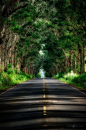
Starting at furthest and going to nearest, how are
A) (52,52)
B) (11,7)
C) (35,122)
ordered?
(52,52) → (11,7) → (35,122)

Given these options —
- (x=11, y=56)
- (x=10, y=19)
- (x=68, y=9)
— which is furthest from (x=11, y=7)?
(x=11, y=56)

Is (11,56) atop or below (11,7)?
below

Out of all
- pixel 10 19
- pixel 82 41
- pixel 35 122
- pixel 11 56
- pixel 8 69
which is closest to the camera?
pixel 35 122

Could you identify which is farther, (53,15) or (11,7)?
(53,15)

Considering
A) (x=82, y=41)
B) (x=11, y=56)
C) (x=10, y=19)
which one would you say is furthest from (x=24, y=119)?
(x=11, y=56)

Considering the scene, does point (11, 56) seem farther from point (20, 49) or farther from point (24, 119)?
point (24, 119)

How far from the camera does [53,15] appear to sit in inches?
1606

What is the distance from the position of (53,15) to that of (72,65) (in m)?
27.0

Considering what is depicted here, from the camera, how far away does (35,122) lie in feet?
Result: 33.8

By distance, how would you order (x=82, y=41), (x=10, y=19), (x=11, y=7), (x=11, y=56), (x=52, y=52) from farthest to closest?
(x=52, y=52)
(x=11, y=56)
(x=82, y=41)
(x=10, y=19)
(x=11, y=7)

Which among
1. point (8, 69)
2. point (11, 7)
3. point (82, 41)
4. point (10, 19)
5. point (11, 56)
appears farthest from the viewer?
point (11, 56)

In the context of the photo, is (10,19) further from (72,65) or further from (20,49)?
(72,65)

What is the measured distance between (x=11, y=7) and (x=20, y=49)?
23243 millimetres

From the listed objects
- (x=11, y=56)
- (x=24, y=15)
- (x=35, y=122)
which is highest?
(x=24, y=15)
